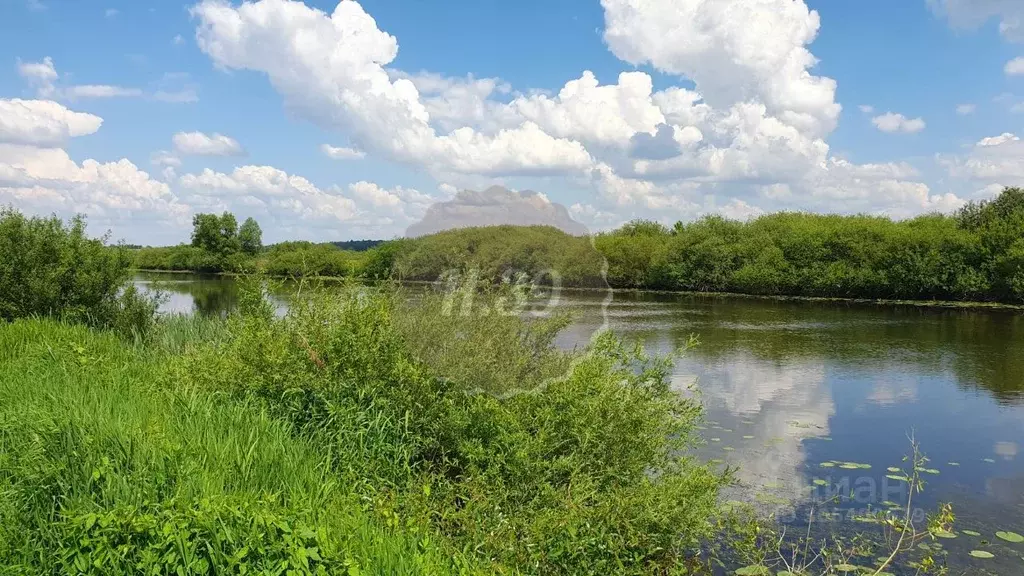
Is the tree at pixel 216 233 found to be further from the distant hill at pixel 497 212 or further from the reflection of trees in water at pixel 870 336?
the distant hill at pixel 497 212

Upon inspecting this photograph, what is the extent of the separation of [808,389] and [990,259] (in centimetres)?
3449

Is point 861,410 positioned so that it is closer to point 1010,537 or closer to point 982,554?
point 1010,537

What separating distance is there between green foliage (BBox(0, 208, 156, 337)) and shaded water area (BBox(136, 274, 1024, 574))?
7.94ft

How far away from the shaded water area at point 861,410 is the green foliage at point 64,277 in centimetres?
242

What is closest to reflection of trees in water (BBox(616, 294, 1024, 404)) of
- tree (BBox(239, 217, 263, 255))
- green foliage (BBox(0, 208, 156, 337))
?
green foliage (BBox(0, 208, 156, 337))

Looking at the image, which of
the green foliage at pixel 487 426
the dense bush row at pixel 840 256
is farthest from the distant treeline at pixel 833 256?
the green foliage at pixel 487 426

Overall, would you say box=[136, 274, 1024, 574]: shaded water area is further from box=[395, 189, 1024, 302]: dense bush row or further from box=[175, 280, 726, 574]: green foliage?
box=[395, 189, 1024, 302]: dense bush row

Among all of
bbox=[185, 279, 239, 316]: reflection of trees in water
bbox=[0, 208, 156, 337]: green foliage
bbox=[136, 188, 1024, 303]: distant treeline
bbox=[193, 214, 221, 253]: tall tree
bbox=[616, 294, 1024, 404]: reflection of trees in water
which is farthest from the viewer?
bbox=[193, 214, 221, 253]: tall tree

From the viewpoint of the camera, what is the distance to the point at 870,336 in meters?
26.8

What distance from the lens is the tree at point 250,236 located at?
79.8m

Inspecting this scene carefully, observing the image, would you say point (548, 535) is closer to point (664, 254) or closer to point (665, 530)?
point (665, 530)

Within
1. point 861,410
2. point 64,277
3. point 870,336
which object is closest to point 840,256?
point 870,336

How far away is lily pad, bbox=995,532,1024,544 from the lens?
7293 millimetres

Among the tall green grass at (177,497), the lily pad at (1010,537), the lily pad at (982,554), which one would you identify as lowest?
the lily pad at (1010,537)
